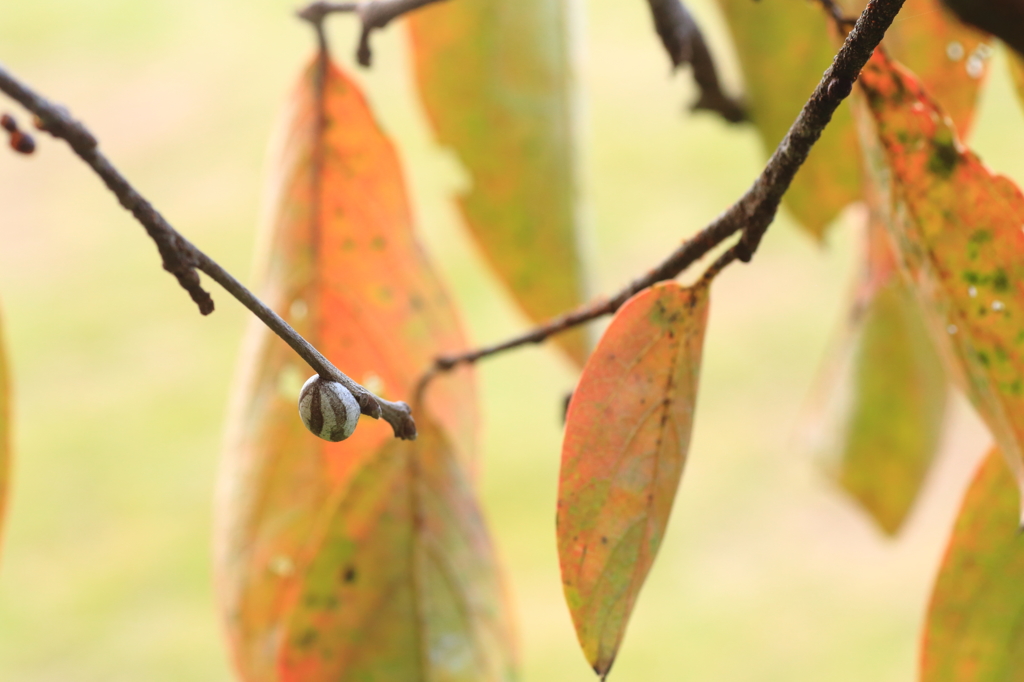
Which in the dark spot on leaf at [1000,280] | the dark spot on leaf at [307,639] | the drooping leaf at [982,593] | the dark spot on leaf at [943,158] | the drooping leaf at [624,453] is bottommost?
the dark spot on leaf at [307,639]

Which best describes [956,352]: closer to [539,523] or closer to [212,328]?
[539,523]

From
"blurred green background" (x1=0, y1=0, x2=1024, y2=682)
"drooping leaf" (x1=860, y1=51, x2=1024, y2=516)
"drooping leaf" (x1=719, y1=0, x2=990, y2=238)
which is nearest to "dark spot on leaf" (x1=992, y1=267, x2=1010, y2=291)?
"drooping leaf" (x1=860, y1=51, x2=1024, y2=516)

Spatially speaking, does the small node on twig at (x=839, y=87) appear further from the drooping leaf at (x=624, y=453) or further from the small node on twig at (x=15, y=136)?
the small node on twig at (x=15, y=136)

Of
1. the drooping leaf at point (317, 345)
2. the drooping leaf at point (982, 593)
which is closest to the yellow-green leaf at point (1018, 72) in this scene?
the drooping leaf at point (982, 593)

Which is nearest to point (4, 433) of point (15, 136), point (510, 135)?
point (15, 136)

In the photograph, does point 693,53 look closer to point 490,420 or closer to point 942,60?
point 942,60

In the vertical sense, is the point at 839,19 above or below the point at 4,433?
above
